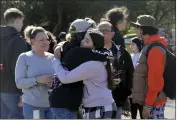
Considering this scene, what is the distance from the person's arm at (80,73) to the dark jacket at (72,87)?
43 millimetres

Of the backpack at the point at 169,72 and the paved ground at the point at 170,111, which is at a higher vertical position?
the backpack at the point at 169,72

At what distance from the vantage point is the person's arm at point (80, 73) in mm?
3191

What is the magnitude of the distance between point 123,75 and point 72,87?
1036 millimetres

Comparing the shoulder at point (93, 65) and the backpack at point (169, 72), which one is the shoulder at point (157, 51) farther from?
the shoulder at point (93, 65)

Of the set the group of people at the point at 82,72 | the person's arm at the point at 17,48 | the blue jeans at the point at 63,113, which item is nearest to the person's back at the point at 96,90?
the group of people at the point at 82,72

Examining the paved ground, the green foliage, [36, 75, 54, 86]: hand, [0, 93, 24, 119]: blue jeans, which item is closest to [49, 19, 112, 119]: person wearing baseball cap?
[36, 75, 54, 86]: hand

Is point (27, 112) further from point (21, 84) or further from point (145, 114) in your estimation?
point (145, 114)

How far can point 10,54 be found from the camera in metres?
4.57

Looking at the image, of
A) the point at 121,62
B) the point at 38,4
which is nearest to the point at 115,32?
the point at 121,62

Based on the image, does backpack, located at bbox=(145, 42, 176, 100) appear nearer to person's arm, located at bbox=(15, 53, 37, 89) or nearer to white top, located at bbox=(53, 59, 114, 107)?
white top, located at bbox=(53, 59, 114, 107)

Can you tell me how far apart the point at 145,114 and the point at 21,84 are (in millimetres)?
1287

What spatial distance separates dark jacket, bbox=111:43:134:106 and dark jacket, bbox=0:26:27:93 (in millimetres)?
1128

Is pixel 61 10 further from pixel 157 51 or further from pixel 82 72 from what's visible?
pixel 82 72

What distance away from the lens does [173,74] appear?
12.8 feet
